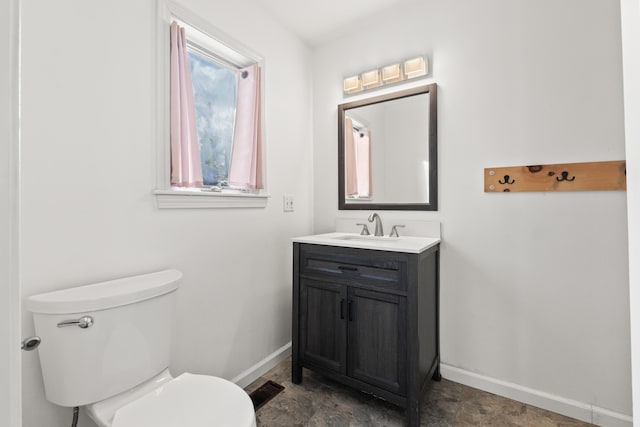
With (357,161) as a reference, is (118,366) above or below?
below

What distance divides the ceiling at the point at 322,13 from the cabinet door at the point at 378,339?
1.81m

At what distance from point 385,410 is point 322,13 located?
248 centimetres

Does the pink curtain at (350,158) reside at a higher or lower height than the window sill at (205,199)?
higher

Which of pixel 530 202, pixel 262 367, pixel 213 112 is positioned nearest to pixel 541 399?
pixel 530 202

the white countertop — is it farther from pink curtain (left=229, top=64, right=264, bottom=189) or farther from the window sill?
pink curtain (left=229, top=64, right=264, bottom=189)

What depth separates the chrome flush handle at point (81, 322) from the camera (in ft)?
3.17

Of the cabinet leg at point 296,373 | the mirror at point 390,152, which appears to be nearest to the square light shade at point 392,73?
the mirror at point 390,152

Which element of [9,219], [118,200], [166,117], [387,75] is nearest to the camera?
[9,219]

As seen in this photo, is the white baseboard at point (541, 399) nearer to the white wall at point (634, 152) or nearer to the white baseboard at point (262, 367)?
the white baseboard at point (262, 367)

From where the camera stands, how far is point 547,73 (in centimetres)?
160

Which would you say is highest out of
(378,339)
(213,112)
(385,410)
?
(213,112)

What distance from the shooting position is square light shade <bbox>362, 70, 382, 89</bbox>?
6.82ft

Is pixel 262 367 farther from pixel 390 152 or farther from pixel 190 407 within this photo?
pixel 390 152

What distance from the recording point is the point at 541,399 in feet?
5.33
